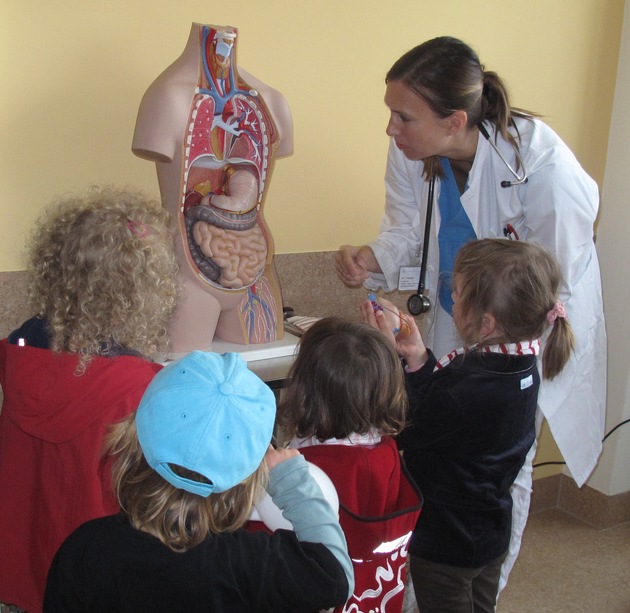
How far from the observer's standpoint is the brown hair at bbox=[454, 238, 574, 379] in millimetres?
1400

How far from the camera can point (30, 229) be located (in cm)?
167

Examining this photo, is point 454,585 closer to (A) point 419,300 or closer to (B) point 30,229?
A: (A) point 419,300

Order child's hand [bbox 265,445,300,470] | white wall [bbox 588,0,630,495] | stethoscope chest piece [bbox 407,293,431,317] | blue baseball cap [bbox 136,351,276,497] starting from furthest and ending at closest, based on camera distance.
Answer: white wall [bbox 588,0,630,495] < stethoscope chest piece [bbox 407,293,431,317] < child's hand [bbox 265,445,300,470] < blue baseball cap [bbox 136,351,276,497]

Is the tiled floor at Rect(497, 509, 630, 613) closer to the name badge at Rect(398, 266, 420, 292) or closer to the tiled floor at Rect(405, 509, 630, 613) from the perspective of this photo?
the tiled floor at Rect(405, 509, 630, 613)

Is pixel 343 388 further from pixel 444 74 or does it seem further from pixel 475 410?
pixel 444 74

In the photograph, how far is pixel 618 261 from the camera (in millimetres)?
2535

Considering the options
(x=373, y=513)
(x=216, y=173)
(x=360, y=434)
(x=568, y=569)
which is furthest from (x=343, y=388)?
(x=568, y=569)

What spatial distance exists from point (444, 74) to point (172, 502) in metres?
1.16

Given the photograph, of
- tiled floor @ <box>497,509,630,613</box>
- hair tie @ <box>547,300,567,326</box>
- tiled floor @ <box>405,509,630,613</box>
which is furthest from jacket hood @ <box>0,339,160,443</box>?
tiled floor @ <box>497,509,630,613</box>

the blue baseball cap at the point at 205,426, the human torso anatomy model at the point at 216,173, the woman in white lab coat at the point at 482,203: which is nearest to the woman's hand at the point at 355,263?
the woman in white lab coat at the point at 482,203

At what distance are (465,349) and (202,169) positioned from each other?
2.18 feet

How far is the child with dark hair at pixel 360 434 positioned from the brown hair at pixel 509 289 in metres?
0.27

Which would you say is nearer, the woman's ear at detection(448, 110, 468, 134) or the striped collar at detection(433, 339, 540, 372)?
the striped collar at detection(433, 339, 540, 372)

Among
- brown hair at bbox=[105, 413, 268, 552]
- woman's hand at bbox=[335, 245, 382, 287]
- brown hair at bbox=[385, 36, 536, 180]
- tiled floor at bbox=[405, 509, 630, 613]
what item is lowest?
tiled floor at bbox=[405, 509, 630, 613]
